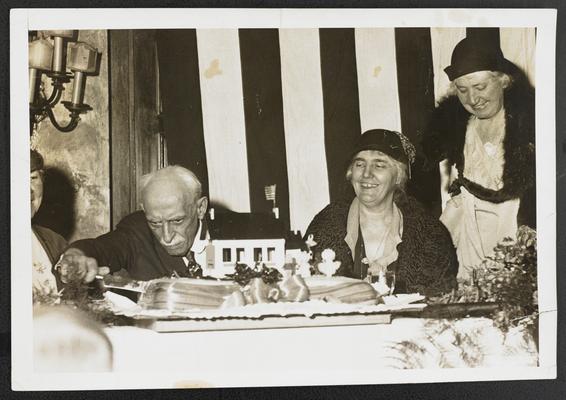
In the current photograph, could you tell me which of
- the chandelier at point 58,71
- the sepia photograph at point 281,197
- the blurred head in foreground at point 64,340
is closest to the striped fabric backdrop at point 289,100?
the sepia photograph at point 281,197

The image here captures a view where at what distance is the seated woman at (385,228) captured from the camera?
1082 mm

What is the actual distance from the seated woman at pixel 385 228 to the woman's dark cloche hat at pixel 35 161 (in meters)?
0.38

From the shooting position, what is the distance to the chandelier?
3.48 feet

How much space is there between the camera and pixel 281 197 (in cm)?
108

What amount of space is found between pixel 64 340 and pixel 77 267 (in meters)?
0.10

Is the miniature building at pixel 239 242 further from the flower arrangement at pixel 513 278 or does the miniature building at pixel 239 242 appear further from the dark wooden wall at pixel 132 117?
the flower arrangement at pixel 513 278

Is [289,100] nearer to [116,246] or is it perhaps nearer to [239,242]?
[239,242]

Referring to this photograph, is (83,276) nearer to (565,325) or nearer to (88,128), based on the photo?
(88,128)

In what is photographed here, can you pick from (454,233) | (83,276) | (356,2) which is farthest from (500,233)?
(83,276)

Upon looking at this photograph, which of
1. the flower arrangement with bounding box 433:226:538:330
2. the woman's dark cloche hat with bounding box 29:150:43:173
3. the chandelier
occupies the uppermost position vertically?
the chandelier

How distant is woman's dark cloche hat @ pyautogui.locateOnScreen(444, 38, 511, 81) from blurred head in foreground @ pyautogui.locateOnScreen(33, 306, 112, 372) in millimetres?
605

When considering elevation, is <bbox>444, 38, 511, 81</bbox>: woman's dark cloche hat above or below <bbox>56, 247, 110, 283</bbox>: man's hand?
above

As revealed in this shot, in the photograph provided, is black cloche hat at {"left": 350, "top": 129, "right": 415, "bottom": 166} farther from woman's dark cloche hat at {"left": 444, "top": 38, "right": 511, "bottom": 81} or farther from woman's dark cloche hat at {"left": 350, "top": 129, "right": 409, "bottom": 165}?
woman's dark cloche hat at {"left": 444, "top": 38, "right": 511, "bottom": 81}

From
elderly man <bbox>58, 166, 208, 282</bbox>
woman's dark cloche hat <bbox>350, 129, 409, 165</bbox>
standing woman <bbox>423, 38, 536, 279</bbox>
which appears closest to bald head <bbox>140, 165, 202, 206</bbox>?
elderly man <bbox>58, 166, 208, 282</bbox>
